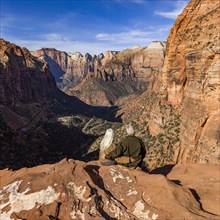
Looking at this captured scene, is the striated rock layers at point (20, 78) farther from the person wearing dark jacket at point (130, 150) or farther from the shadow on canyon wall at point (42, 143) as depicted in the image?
the person wearing dark jacket at point (130, 150)

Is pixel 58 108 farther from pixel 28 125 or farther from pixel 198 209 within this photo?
pixel 198 209

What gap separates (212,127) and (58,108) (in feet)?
350

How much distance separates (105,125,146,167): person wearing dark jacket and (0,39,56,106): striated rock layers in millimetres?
86618

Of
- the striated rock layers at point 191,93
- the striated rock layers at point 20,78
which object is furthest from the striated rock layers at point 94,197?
the striated rock layers at point 20,78

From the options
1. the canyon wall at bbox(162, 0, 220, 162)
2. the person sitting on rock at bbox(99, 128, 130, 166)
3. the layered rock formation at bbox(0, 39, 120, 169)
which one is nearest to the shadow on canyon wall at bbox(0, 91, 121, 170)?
the layered rock formation at bbox(0, 39, 120, 169)

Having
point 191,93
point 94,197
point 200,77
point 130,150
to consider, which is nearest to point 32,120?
point 191,93

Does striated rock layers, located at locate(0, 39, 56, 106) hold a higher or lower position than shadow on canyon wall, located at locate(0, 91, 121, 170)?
higher

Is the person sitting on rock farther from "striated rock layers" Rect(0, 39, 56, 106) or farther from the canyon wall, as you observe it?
"striated rock layers" Rect(0, 39, 56, 106)

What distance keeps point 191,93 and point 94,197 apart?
30.8 meters

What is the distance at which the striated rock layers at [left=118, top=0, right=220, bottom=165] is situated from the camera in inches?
1254

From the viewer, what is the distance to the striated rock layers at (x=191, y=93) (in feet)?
105

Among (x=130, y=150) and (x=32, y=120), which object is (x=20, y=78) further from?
(x=130, y=150)

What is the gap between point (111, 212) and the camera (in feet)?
29.6

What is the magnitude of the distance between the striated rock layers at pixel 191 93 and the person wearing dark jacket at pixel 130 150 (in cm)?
2038
